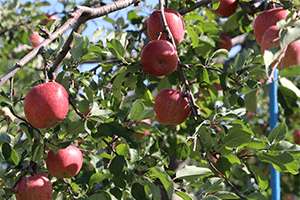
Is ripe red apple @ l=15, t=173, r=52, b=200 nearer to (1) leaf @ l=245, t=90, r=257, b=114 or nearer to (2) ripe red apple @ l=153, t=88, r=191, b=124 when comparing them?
(2) ripe red apple @ l=153, t=88, r=191, b=124

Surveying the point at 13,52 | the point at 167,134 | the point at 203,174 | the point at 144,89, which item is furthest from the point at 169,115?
the point at 13,52

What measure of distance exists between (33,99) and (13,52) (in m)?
2.46

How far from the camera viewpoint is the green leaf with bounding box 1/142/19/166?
1.00 meters

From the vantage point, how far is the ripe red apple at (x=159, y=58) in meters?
0.98

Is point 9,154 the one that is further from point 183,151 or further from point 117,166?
point 183,151

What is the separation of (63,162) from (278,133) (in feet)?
2.49

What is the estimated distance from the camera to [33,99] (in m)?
0.88

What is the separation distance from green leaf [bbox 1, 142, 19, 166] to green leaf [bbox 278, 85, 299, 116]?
86cm

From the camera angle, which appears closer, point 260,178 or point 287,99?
point 287,99

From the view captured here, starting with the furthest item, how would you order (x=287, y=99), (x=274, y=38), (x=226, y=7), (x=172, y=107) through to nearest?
1. (x=226, y=7)
2. (x=172, y=107)
3. (x=274, y=38)
4. (x=287, y=99)

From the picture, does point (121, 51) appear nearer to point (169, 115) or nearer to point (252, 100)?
point (169, 115)

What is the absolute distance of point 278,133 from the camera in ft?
3.25

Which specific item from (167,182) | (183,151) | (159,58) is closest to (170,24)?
(159,58)

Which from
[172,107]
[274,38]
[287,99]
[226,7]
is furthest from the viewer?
[226,7]
